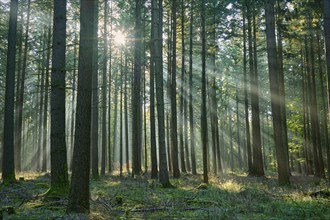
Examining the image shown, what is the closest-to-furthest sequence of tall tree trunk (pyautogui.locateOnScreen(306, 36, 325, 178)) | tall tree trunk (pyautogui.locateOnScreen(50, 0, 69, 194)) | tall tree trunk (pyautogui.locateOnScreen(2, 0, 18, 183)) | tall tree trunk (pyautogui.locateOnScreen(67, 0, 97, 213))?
1. tall tree trunk (pyautogui.locateOnScreen(67, 0, 97, 213))
2. tall tree trunk (pyautogui.locateOnScreen(50, 0, 69, 194))
3. tall tree trunk (pyautogui.locateOnScreen(2, 0, 18, 183))
4. tall tree trunk (pyautogui.locateOnScreen(306, 36, 325, 178))

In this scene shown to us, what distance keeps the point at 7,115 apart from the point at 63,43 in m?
5.46

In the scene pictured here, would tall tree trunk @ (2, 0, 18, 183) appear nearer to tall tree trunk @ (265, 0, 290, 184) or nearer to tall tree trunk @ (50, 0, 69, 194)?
tall tree trunk @ (50, 0, 69, 194)

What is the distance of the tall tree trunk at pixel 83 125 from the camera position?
6.40 m

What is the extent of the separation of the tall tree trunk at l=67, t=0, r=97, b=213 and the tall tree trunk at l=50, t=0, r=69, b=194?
8.89 feet

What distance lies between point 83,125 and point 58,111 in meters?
3.31

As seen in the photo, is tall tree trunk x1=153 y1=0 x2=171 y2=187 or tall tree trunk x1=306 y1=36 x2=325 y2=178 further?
tall tree trunk x1=306 y1=36 x2=325 y2=178

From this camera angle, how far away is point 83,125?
6504 mm

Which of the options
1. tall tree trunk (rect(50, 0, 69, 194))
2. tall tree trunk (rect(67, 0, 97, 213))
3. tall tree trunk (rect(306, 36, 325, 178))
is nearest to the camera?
tall tree trunk (rect(67, 0, 97, 213))

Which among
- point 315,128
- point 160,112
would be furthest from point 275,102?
point 315,128

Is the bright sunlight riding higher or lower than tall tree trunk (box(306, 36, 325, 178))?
higher

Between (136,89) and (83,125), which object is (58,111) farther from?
(136,89)

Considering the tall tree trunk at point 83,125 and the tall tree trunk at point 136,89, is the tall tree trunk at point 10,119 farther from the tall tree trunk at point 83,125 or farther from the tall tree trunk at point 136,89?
the tall tree trunk at point 83,125

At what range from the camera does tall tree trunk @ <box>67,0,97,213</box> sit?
640 centimetres

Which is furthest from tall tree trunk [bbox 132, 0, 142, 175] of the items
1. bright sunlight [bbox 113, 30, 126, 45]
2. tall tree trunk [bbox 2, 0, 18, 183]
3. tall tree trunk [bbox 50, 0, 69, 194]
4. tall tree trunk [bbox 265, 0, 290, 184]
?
tall tree trunk [bbox 50, 0, 69, 194]
